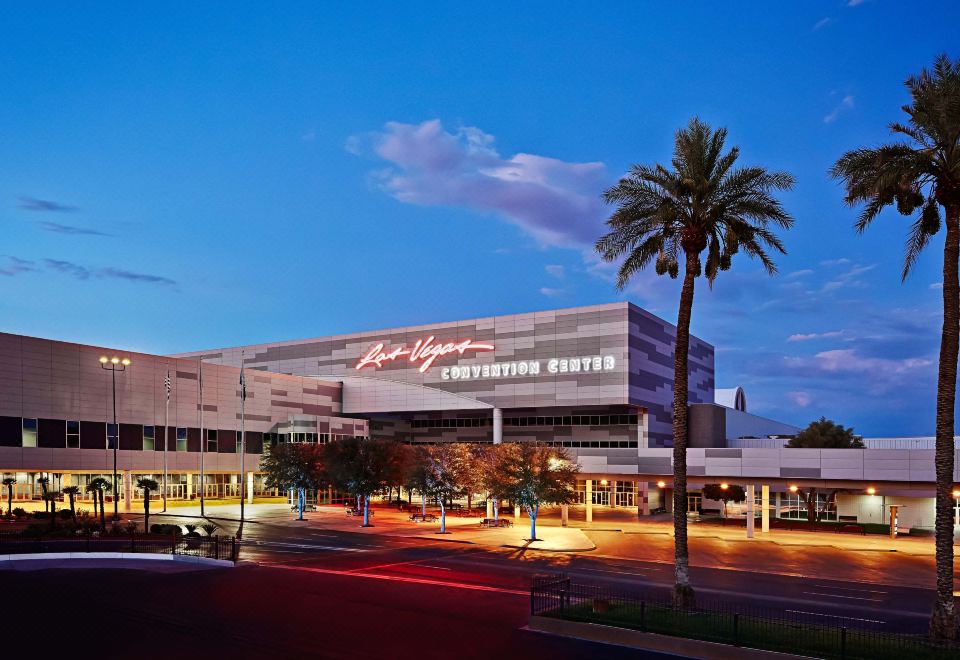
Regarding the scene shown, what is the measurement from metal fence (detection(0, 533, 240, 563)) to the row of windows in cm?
5592

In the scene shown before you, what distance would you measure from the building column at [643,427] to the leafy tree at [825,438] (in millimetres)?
15886

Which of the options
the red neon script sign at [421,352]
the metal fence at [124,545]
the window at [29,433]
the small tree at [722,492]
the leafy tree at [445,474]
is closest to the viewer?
the metal fence at [124,545]

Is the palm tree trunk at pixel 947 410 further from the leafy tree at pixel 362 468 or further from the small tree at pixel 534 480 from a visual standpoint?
the leafy tree at pixel 362 468

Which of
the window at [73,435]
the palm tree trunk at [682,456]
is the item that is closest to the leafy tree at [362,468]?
the window at [73,435]

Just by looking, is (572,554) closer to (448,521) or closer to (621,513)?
(448,521)

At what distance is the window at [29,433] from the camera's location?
70.7 metres

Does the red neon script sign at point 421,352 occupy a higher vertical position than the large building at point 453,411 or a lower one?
higher

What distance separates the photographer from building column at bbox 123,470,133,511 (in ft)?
253

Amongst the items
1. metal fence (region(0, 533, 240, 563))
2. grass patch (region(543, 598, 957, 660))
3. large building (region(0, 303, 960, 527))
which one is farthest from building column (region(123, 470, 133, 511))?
grass patch (region(543, 598, 957, 660))

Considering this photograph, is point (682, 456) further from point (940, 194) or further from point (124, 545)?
point (124, 545)

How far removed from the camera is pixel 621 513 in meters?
87.0

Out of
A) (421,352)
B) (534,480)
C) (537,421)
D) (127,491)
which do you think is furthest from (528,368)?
(127,491)

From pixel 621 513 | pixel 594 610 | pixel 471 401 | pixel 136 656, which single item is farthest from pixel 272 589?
pixel 471 401

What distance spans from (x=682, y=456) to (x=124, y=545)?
3042cm
